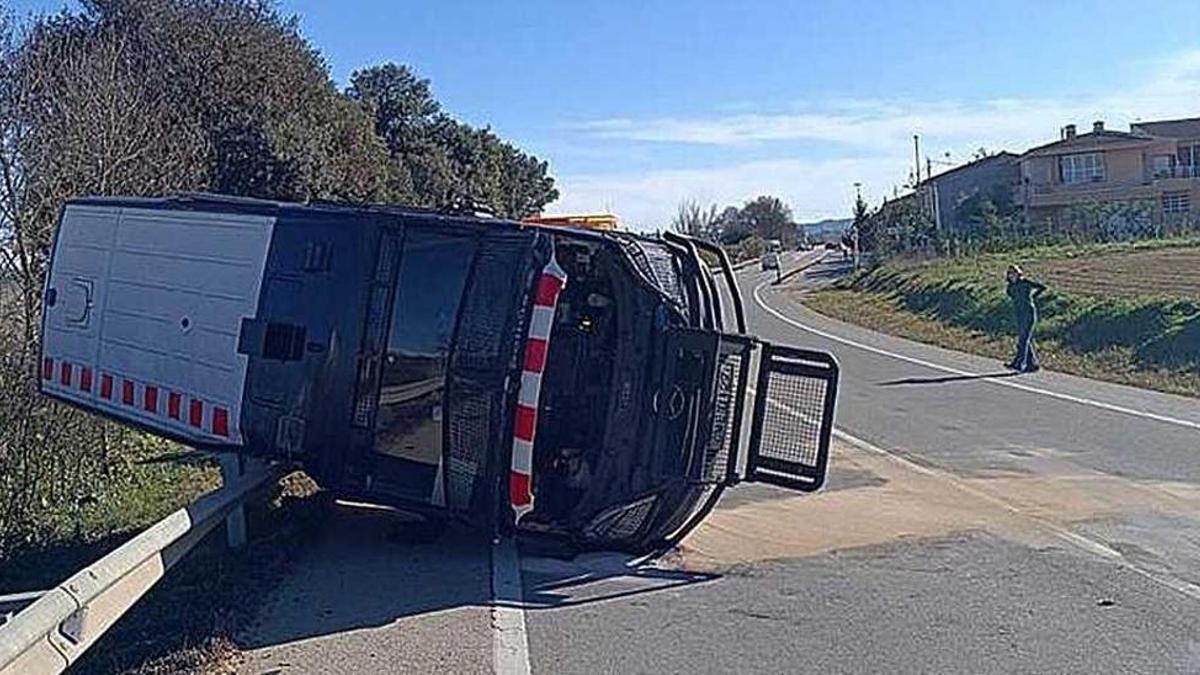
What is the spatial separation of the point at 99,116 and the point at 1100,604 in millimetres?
11051

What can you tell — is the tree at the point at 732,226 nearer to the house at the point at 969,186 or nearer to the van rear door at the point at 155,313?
the house at the point at 969,186

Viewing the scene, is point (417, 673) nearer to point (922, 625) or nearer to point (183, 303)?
point (922, 625)

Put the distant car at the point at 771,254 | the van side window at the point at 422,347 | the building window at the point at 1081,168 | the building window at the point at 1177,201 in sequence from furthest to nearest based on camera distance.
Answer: the distant car at the point at 771,254 < the building window at the point at 1081,168 < the building window at the point at 1177,201 < the van side window at the point at 422,347

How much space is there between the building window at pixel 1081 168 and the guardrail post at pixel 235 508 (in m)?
82.1

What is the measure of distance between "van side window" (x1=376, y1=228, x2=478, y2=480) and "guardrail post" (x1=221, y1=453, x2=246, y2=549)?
1.05 meters

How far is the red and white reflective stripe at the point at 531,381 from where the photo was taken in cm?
762

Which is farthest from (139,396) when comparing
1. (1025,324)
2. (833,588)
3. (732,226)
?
(732,226)

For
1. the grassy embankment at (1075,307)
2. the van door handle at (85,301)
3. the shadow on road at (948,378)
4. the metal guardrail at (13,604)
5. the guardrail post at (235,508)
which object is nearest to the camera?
the metal guardrail at (13,604)

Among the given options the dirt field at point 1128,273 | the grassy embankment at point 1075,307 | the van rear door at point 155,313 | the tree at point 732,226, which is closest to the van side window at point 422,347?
the van rear door at point 155,313

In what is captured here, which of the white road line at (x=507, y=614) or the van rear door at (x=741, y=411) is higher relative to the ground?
the van rear door at (x=741, y=411)

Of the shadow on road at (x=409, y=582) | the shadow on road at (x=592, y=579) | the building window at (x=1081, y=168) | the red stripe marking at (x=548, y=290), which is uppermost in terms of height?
the building window at (x=1081, y=168)

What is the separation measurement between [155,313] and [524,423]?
3.04 m

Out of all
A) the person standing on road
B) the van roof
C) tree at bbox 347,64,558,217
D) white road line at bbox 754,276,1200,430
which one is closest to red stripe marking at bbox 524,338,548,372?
the van roof

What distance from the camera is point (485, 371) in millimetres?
7738
